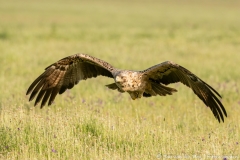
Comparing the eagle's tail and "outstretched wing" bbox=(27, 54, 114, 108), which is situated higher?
"outstretched wing" bbox=(27, 54, 114, 108)

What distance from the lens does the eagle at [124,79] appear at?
749 cm

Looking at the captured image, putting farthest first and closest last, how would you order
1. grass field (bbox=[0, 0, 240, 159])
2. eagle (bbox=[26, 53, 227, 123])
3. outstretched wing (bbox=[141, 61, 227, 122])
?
eagle (bbox=[26, 53, 227, 123])
outstretched wing (bbox=[141, 61, 227, 122])
grass field (bbox=[0, 0, 240, 159])

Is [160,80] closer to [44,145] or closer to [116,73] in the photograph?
[116,73]

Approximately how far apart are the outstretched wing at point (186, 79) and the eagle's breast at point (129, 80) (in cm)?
15

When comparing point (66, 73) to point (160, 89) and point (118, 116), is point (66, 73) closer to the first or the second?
point (118, 116)

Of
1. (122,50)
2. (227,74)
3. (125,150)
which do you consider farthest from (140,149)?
(122,50)

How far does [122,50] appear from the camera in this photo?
19.7 meters

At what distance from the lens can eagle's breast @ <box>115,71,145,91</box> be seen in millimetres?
7548

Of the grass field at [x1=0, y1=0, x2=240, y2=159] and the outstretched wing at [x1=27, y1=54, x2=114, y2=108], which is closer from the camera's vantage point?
the grass field at [x1=0, y1=0, x2=240, y2=159]

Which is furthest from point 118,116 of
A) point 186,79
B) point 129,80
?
point 186,79

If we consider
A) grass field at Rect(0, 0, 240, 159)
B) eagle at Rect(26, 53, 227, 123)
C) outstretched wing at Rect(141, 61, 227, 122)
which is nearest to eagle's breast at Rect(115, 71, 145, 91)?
eagle at Rect(26, 53, 227, 123)

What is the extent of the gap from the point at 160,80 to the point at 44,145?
2.36 m

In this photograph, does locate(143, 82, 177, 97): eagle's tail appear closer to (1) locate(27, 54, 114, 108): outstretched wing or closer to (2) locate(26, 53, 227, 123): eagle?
A: (2) locate(26, 53, 227, 123): eagle

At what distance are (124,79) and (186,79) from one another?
39.4 inches
